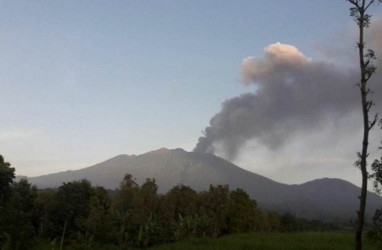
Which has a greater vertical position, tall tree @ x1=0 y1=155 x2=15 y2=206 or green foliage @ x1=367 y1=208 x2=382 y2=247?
tall tree @ x1=0 y1=155 x2=15 y2=206

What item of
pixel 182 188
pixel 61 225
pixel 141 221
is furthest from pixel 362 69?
pixel 182 188

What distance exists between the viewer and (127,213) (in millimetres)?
58250

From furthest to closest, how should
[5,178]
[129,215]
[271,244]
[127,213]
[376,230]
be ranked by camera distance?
[5,178]
[127,213]
[129,215]
[271,244]
[376,230]

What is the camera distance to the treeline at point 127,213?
185 ft

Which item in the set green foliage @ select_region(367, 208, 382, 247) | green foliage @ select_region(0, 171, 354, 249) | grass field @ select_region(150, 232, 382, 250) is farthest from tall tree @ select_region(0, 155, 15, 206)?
green foliage @ select_region(367, 208, 382, 247)

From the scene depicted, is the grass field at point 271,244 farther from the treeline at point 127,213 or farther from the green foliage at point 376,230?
the green foliage at point 376,230

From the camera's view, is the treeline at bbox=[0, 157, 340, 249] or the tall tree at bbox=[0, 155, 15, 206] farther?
the tall tree at bbox=[0, 155, 15, 206]

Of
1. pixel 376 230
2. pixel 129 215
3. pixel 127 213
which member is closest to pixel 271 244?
pixel 129 215

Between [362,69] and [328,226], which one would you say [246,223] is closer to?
[362,69]

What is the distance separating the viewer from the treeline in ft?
185

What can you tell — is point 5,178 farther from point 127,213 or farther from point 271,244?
point 271,244

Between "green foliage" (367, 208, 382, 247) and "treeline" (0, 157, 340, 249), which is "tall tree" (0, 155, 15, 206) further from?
"green foliage" (367, 208, 382, 247)

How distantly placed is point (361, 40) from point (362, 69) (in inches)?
44.3

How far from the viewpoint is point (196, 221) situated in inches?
2391
